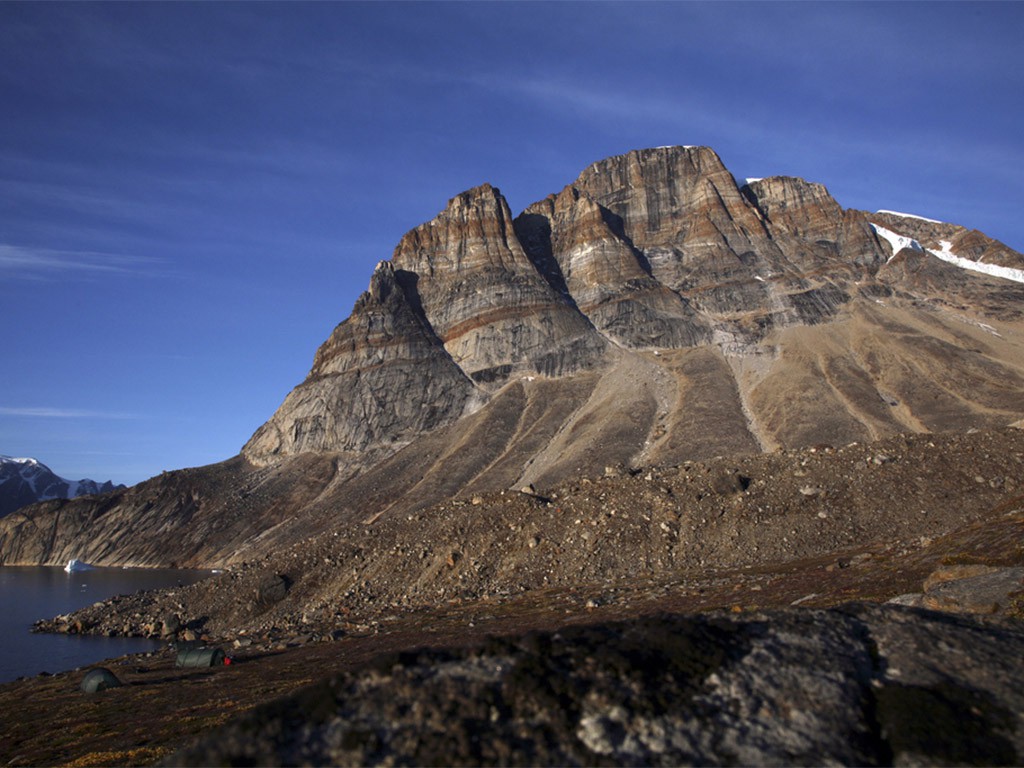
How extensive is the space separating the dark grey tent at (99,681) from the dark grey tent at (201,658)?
10.9 ft

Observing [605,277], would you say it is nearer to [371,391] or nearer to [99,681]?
[371,391]

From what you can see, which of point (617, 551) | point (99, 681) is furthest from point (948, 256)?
point (99, 681)

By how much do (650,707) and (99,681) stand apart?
28598 millimetres

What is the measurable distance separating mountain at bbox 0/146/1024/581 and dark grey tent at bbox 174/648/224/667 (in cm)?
6067

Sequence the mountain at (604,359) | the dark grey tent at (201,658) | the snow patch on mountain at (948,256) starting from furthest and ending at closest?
the snow patch on mountain at (948,256), the mountain at (604,359), the dark grey tent at (201,658)

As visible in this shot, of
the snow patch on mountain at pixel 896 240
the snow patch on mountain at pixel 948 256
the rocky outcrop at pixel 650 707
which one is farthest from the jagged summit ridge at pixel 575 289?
the rocky outcrop at pixel 650 707

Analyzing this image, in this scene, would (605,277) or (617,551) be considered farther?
(605,277)

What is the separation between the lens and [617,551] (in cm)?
3725

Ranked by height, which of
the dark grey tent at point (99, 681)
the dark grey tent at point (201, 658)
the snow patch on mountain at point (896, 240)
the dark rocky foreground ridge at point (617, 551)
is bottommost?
the dark grey tent at point (201, 658)

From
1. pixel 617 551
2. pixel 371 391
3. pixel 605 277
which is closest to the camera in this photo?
pixel 617 551

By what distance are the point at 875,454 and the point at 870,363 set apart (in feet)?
309

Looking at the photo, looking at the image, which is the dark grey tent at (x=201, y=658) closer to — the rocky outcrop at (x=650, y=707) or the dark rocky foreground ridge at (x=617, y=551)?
the dark rocky foreground ridge at (x=617, y=551)

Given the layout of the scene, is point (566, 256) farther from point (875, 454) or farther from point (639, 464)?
point (875, 454)

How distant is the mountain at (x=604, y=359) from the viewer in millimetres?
109062
